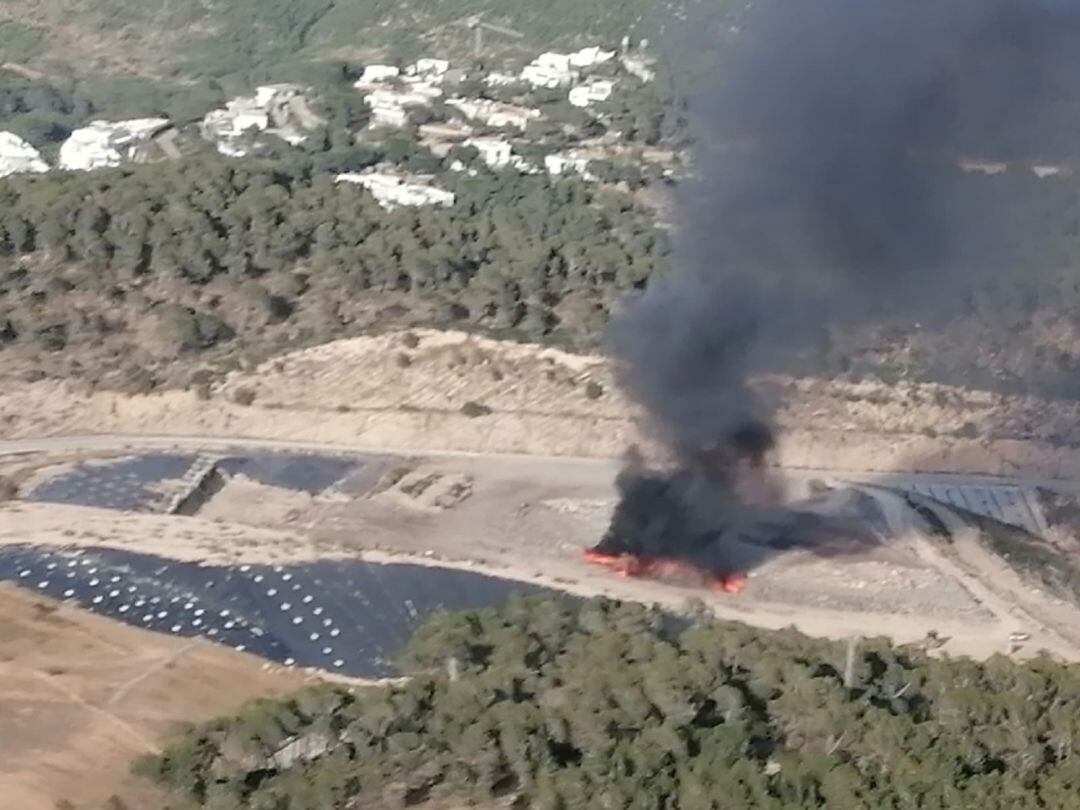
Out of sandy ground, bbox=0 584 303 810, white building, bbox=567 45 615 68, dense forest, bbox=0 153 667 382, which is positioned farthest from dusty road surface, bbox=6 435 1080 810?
white building, bbox=567 45 615 68

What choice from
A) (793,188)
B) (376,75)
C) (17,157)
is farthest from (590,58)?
(793,188)

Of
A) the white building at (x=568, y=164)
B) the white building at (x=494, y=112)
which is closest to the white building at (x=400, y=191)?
the white building at (x=568, y=164)

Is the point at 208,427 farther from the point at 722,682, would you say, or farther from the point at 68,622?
the point at 722,682

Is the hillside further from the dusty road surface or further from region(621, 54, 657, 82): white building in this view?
the dusty road surface

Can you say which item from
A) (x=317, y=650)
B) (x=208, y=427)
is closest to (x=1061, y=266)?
(x=208, y=427)

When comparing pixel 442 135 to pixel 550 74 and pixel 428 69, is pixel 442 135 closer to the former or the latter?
pixel 550 74

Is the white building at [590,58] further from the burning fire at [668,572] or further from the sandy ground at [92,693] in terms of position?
the sandy ground at [92,693]

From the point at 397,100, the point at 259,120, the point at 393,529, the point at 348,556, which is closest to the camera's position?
the point at 348,556

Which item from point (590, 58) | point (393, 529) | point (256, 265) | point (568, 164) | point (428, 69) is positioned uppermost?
point (590, 58)
